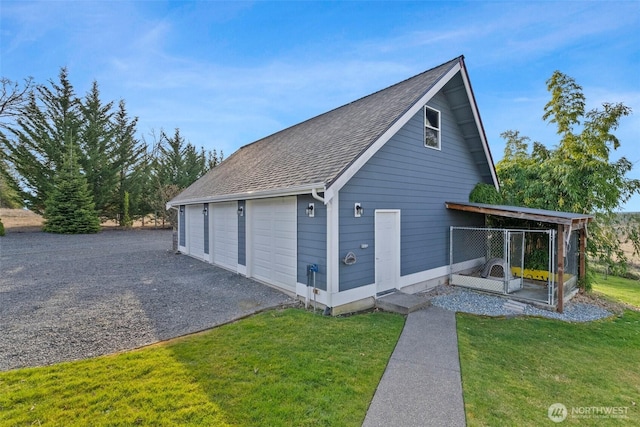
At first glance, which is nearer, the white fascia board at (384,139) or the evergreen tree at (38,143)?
the white fascia board at (384,139)

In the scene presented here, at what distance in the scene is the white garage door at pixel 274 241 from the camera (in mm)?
7004

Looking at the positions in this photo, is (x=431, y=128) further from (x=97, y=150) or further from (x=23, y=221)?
(x=23, y=221)

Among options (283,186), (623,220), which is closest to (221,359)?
(283,186)

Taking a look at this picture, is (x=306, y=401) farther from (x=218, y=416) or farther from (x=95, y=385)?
(x=95, y=385)

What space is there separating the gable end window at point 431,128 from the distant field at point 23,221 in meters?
26.6

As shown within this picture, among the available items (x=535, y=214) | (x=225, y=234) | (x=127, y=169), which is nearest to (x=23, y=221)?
(x=127, y=169)

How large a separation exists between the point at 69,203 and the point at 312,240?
2147cm

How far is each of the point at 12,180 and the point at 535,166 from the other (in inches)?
1254

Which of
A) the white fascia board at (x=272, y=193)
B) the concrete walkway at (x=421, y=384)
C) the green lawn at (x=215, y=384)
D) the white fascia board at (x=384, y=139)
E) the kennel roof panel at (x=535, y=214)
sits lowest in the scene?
the concrete walkway at (x=421, y=384)

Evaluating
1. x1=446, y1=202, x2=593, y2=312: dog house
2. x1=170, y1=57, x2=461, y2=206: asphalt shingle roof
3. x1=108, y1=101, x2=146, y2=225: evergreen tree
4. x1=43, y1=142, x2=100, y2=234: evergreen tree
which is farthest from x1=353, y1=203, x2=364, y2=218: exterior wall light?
x1=108, y1=101, x2=146, y2=225: evergreen tree

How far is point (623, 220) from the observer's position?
1052 centimetres

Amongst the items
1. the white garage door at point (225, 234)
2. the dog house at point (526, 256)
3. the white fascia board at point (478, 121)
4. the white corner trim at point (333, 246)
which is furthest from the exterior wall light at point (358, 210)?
the white fascia board at point (478, 121)

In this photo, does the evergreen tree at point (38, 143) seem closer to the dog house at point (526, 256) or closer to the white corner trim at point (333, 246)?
the white corner trim at point (333, 246)

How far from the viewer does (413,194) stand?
26.1 ft
